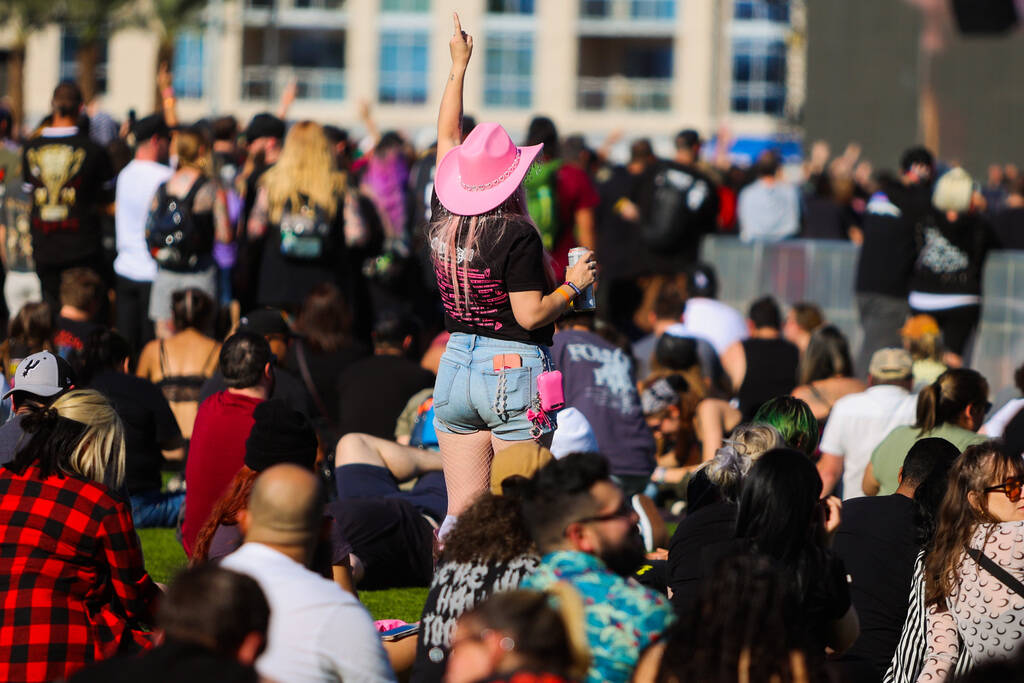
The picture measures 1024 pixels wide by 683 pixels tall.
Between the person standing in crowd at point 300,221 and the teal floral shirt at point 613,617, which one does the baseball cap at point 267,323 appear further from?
the teal floral shirt at point 613,617

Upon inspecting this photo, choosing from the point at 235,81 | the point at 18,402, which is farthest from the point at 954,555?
the point at 235,81

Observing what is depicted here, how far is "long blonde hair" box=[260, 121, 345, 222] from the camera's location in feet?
32.6

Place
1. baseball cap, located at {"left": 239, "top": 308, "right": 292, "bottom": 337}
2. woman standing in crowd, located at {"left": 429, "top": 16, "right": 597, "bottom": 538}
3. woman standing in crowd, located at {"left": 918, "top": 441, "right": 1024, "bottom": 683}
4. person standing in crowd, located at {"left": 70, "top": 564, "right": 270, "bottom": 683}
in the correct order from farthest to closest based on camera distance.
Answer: baseball cap, located at {"left": 239, "top": 308, "right": 292, "bottom": 337}, woman standing in crowd, located at {"left": 429, "top": 16, "right": 597, "bottom": 538}, woman standing in crowd, located at {"left": 918, "top": 441, "right": 1024, "bottom": 683}, person standing in crowd, located at {"left": 70, "top": 564, "right": 270, "bottom": 683}

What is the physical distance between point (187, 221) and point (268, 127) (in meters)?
2.04

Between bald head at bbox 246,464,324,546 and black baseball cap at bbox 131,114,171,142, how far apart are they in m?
6.85

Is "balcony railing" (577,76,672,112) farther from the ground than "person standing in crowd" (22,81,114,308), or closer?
farther from the ground

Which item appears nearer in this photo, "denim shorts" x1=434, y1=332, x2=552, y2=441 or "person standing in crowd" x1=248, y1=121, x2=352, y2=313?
"denim shorts" x1=434, y1=332, x2=552, y2=441

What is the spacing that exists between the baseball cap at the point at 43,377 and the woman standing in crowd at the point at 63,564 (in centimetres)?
95

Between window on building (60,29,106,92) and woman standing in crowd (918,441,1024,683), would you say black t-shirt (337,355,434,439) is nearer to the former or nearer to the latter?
woman standing in crowd (918,441,1024,683)

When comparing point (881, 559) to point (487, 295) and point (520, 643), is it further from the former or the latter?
point (520, 643)

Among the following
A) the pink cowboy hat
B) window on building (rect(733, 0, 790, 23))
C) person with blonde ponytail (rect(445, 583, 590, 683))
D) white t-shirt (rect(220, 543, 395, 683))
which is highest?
window on building (rect(733, 0, 790, 23))

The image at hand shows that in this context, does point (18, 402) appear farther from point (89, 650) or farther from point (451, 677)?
point (451, 677)

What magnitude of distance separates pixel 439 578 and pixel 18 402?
2.14m

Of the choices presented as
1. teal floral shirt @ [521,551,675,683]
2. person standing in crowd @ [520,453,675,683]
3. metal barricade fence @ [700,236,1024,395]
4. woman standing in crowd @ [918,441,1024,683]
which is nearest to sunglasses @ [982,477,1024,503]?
woman standing in crowd @ [918,441,1024,683]
